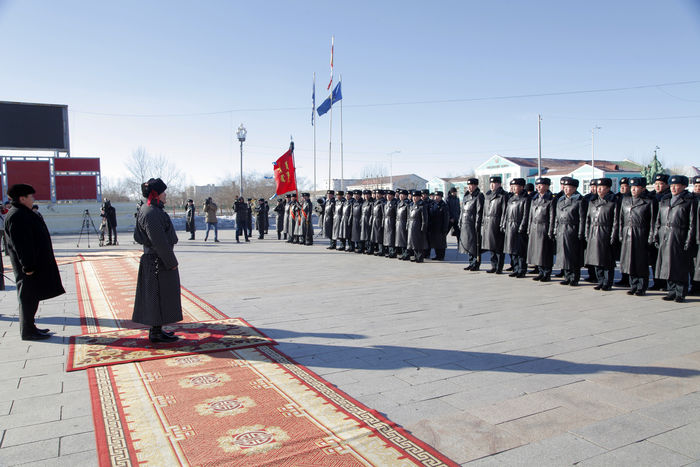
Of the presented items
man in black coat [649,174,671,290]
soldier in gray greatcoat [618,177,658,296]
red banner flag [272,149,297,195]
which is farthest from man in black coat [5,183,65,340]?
red banner flag [272,149,297,195]

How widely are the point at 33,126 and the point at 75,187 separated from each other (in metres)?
3.51

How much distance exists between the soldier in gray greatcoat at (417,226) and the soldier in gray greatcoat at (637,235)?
4603 mm

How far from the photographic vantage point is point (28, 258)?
4.91 meters

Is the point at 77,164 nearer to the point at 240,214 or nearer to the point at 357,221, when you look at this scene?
the point at 240,214

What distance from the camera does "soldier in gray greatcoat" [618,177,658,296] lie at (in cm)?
708

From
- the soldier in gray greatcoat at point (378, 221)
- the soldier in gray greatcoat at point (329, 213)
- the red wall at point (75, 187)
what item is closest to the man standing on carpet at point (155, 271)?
the soldier in gray greatcoat at point (378, 221)

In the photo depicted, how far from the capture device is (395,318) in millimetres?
5824

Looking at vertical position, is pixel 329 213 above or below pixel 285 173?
below

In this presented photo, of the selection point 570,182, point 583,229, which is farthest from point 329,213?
point 583,229

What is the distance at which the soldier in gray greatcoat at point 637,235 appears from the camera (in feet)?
23.2

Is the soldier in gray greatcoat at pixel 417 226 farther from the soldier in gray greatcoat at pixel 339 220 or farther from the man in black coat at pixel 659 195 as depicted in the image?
the man in black coat at pixel 659 195

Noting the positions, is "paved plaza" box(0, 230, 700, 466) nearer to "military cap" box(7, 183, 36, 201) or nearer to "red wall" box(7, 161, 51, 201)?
"military cap" box(7, 183, 36, 201)

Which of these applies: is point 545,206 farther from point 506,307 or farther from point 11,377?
point 11,377

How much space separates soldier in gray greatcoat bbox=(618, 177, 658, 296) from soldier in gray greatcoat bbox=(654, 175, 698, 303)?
0.26 meters
